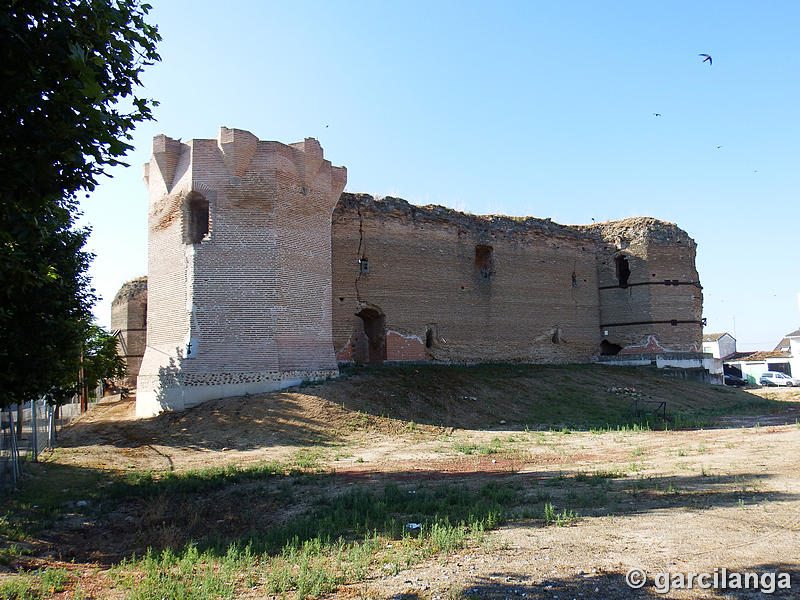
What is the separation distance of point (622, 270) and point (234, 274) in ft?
65.0

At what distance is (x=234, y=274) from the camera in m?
16.4

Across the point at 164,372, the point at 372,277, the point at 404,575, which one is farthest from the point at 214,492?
the point at 372,277

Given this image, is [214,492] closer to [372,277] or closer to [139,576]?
[139,576]

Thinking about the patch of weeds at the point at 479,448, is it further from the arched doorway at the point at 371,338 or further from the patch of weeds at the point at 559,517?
the arched doorway at the point at 371,338

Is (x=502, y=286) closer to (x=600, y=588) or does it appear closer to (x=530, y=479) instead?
(x=530, y=479)

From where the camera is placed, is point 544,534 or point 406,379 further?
point 406,379

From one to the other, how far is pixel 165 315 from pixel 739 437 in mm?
14560

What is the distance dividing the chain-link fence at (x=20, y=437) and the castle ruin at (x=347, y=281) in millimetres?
3118

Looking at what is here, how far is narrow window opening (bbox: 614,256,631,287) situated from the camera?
93.4 ft

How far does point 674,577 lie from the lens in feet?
13.6

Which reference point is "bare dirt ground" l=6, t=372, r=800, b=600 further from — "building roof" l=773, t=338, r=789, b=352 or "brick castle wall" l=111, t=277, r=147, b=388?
"building roof" l=773, t=338, r=789, b=352

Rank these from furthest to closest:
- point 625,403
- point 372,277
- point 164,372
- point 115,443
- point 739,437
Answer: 1. point 372,277
2. point 625,403
3. point 164,372
4. point 115,443
5. point 739,437

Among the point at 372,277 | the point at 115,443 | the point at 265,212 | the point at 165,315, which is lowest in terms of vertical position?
the point at 115,443

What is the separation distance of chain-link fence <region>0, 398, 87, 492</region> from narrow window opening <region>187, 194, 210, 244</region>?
5927 mm
